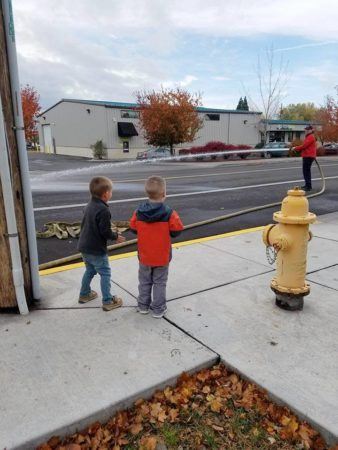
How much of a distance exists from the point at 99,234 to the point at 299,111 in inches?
4091

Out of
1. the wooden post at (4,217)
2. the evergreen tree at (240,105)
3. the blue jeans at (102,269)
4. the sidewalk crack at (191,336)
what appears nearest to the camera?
the sidewalk crack at (191,336)

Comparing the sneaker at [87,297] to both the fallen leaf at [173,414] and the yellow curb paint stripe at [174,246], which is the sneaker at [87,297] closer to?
the yellow curb paint stripe at [174,246]

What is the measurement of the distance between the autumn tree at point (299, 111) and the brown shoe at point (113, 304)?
93.7 metres

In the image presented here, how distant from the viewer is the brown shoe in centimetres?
352

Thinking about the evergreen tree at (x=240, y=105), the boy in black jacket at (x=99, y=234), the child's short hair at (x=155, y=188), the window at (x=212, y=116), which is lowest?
the boy in black jacket at (x=99, y=234)

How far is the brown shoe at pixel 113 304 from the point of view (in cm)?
352

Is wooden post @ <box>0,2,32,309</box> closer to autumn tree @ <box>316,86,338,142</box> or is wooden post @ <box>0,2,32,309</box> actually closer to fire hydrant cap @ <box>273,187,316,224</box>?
fire hydrant cap @ <box>273,187,316,224</box>

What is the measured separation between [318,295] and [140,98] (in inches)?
1528

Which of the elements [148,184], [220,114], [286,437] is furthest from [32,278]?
[220,114]

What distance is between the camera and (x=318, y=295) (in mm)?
3902

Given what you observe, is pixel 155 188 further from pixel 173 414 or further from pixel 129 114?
pixel 129 114

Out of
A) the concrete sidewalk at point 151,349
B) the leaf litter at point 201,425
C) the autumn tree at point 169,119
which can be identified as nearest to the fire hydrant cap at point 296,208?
the concrete sidewalk at point 151,349

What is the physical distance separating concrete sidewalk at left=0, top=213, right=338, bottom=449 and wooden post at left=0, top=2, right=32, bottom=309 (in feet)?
0.70

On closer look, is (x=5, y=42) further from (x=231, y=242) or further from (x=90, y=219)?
(x=231, y=242)
